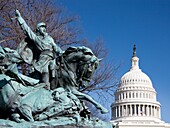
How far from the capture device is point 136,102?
9981cm

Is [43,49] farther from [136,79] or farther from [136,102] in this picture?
[136,79]

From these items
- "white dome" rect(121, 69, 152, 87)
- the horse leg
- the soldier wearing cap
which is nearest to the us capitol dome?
"white dome" rect(121, 69, 152, 87)

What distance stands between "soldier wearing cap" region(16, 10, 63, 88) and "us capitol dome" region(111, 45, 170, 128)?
87.2 metres

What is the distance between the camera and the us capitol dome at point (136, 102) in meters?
96.9

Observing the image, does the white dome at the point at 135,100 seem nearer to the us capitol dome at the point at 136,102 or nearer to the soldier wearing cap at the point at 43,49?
the us capitol dome at the point at 136,102

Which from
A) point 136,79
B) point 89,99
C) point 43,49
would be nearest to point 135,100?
point 136,79

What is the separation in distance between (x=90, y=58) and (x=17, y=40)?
1359 cm

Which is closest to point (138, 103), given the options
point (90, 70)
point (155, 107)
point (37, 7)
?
point (155, 107)

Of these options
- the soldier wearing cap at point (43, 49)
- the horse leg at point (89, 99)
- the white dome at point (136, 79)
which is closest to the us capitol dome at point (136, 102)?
the white dome at point (136, 79)

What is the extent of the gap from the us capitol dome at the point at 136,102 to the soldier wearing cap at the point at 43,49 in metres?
87.2

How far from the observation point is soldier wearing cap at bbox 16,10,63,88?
917cm

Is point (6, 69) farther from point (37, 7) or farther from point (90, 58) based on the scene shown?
point (37, 7)

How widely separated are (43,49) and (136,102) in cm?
9178

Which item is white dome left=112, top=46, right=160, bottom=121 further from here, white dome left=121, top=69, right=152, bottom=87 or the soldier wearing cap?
the soldier wearing cap
